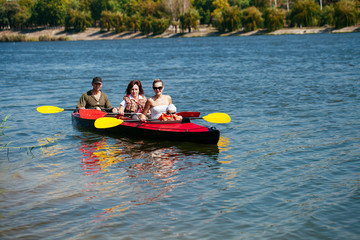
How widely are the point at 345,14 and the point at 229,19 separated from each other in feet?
85.1

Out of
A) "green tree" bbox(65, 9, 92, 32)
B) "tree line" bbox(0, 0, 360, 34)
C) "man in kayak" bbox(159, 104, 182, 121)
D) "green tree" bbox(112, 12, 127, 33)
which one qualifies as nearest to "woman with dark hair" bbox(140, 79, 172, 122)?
"man in kayak" bbox(159, 104, 182, 121)

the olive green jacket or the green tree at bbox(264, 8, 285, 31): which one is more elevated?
the green tree at bbox(264, 8, 285, 31)

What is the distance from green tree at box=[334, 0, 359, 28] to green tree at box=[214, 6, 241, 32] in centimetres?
2174

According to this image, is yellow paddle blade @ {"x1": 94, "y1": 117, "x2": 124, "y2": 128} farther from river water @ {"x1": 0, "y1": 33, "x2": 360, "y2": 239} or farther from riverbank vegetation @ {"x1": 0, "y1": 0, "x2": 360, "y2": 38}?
riverbank vegetation @ {"x1": 0, "y1": 0, "x2": 360, "y2": 38}

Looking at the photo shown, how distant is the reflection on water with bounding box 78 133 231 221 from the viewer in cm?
742

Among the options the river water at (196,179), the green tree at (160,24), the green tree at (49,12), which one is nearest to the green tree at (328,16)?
the green tree at (160,24)

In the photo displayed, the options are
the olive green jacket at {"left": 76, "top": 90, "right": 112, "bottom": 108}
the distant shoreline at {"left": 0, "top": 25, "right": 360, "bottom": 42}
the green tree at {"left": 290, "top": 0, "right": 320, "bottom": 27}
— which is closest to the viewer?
the olive green jacket at {"left": 76, "top": 90, "right": 112, "bottom": 108}

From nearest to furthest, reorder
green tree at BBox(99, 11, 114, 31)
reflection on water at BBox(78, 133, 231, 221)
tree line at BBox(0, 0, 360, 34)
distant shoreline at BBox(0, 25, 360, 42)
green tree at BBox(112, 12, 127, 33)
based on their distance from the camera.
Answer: reflection on water at BBox(78, 133, 231, 221) < tree line at BBox(0, 0, 360, 34) < distant shoreline at BBox(0, 25, 360, 42) < green tree at BBox(112, 12, 127, 33) < green tree at BBox(99, 11, 114, 31)

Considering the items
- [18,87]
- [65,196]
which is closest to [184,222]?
[65,196]

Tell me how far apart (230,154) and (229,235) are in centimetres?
411

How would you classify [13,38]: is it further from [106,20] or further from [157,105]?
[157,105]

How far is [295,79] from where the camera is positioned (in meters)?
23.8

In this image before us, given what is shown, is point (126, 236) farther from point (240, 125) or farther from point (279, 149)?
point (240, 125)

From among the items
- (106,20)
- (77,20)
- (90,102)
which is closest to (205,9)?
(106,20)
